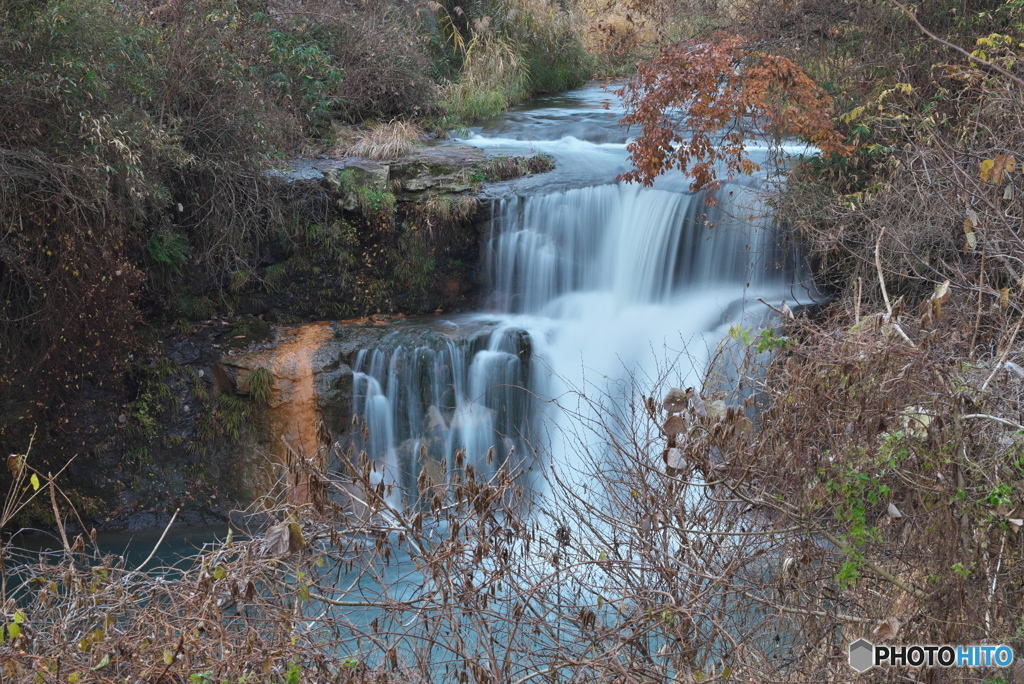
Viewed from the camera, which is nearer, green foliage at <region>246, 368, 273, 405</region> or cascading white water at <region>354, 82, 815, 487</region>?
green foliage at <region>246, 368, 273, 405</region>

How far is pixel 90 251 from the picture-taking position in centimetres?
748

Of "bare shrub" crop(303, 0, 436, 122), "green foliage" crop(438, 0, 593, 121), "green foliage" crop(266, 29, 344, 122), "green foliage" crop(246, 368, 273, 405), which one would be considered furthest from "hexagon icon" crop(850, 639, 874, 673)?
"green foliage" crop(438, 0, 593, 121)

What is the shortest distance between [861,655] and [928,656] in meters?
0.27

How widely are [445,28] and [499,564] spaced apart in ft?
41.8

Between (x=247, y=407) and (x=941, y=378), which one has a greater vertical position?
(x=941, y=378)

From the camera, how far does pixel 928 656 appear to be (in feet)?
12.2

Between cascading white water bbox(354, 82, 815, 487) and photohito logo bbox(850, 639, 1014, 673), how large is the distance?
4254mm

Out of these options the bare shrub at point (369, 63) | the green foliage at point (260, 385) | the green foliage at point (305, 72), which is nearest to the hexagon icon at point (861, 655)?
the green foliage at point (260, 385)

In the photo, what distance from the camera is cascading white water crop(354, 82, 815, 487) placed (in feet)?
28.6

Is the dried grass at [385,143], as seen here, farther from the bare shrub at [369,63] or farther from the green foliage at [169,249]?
the green foliage at [169,249]

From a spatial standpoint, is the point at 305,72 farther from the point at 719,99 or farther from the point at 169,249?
the point at 719,99

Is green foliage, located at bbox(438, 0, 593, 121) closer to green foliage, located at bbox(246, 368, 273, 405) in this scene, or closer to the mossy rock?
the mossy rock

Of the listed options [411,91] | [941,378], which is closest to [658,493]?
[941,378]

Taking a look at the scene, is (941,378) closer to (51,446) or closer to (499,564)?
(499,564)
